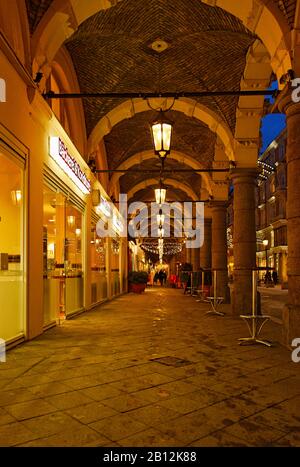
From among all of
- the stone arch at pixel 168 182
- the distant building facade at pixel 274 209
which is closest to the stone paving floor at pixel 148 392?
the stone arch at pixel 168 182

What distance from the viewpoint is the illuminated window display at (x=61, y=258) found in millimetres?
8320

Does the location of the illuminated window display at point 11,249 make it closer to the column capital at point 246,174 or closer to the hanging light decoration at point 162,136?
the hanging light decoration at point 162,136

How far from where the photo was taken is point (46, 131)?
790cm

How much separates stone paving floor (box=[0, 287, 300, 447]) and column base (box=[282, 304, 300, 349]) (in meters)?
0.20

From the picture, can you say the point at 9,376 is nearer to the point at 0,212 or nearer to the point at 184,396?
the point at 184,396

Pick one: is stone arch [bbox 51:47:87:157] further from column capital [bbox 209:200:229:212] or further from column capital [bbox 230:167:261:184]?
column capital [bbox 209:200:229:212]

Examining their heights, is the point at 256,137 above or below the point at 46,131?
above

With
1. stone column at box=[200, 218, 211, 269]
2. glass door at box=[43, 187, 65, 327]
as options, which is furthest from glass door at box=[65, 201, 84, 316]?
stone column at box=[200, 218, 211, 269]

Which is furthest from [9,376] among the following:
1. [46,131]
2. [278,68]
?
[278,68]

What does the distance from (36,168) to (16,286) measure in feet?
6.96

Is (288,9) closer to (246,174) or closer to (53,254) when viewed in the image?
(246,174)

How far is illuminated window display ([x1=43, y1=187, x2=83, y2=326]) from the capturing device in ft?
27.3

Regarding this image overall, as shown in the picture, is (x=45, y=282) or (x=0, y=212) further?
(x=45, y=282)

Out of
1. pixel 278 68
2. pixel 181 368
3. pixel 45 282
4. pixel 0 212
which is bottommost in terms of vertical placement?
pixel 181 368
